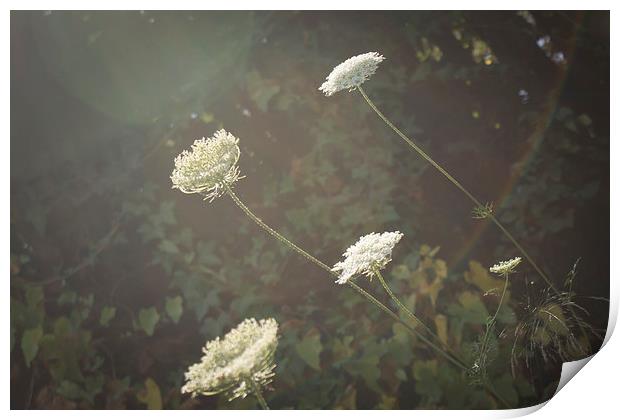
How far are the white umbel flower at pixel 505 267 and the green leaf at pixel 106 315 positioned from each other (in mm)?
805

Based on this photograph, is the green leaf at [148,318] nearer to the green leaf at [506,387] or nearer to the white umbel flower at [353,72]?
the white umbel flower at [353,72]

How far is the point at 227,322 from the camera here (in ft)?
4.50

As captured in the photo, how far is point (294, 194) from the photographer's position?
1.38 m

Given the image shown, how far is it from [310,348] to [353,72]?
0.58 m

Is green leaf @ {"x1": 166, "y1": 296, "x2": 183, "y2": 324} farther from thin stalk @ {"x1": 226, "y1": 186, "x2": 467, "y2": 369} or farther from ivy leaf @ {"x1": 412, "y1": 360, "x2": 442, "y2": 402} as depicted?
ivy leaf @ {"x1": 412, "y1": 360, "x2": 442, "y2": 402}

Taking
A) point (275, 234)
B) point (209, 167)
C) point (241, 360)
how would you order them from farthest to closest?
point (275, 234) < point (209, 167) < point (241, 360)

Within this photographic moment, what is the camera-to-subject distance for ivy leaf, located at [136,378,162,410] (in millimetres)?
1354

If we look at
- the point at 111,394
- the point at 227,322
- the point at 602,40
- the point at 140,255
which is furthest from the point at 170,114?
the point at 602,40

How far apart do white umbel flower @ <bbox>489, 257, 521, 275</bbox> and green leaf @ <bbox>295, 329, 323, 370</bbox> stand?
40cm

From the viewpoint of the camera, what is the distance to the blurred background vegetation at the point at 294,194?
52.9 inches

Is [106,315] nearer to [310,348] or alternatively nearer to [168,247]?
[168,247]

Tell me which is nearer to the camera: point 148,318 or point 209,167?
point 209,167

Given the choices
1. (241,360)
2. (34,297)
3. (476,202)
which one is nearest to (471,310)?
(476,202)
